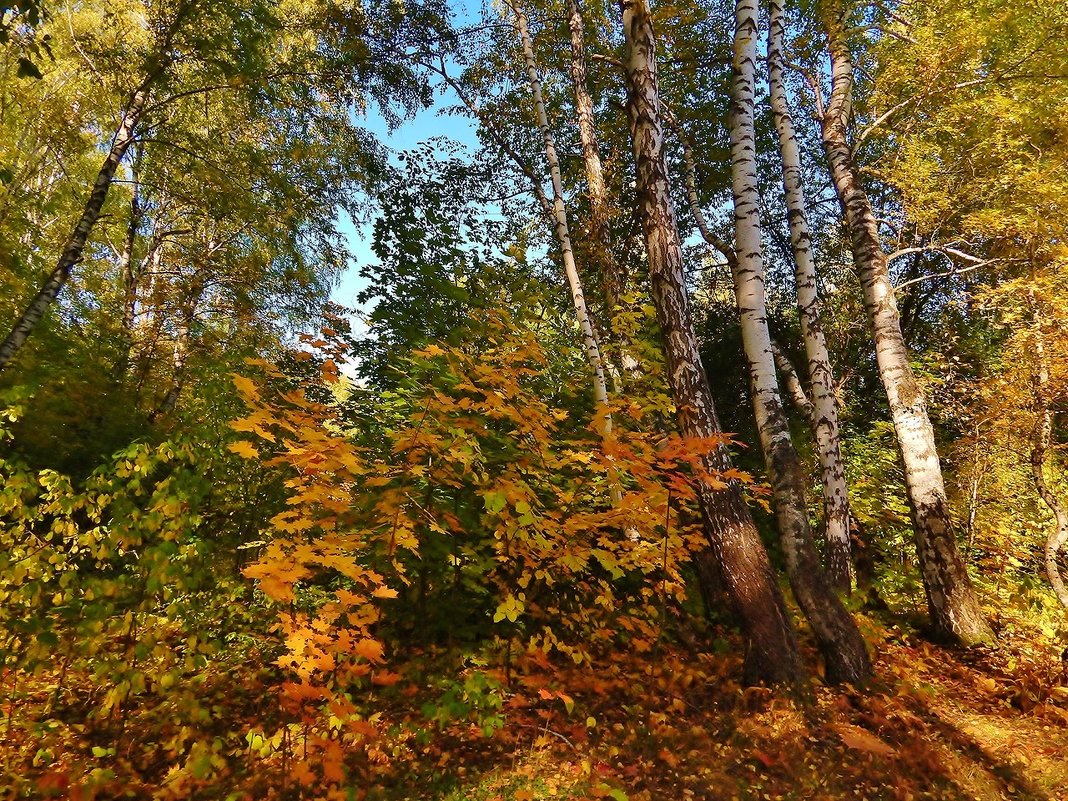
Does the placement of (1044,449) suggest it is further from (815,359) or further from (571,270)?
(571,270)

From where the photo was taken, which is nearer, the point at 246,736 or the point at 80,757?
the point at 80,757

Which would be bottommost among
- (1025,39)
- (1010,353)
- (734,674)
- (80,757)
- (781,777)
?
(781,777)

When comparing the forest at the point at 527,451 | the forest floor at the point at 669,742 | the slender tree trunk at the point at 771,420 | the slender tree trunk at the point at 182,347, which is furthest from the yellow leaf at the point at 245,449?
the slender tree trunk at the point at 182,347

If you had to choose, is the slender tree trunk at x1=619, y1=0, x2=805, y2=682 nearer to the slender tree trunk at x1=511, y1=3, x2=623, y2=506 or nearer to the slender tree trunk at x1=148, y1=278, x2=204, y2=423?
the slender tree trunk at x1=511, y1=3, x2=623, y2=506

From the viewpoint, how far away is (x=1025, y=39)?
635 cm

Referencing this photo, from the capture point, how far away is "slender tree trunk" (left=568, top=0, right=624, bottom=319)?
6953mm

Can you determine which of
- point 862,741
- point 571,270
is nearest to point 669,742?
point 862,741

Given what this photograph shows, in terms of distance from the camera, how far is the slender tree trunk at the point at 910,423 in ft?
15.5

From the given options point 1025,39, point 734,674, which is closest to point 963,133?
point 1025,39

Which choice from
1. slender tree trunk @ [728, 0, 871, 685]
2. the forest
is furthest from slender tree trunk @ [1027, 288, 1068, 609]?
slender tree trunk @ [728, 0, 871, 685]

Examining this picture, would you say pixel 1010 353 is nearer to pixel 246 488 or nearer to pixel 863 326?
pixel 863 326

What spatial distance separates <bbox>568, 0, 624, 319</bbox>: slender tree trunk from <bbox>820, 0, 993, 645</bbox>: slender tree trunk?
10.1 feet

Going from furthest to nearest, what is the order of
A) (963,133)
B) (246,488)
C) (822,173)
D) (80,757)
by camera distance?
(822,173)
(963,133)
(246,488)
(80,757)

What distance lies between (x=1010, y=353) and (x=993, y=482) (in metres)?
2.07
